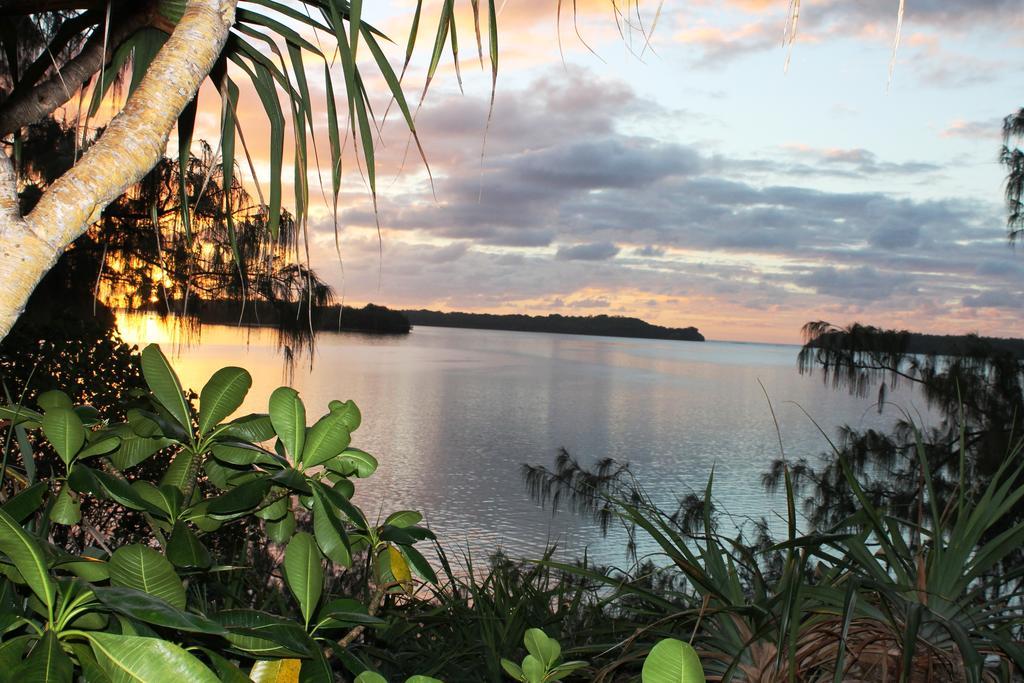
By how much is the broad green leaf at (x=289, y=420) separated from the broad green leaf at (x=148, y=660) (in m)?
0.32

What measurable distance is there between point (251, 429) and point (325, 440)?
13cm

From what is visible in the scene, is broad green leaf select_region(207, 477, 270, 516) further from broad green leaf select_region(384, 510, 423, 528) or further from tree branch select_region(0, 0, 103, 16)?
tree branch select_region(0, 0, 103, 16)

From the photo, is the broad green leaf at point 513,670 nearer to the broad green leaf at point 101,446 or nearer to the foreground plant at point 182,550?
the foreground plant at point 182,550

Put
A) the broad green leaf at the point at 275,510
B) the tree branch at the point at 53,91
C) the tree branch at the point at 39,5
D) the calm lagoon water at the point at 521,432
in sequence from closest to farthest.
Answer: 1. the broad green leaf at the point at 275,510
2. the tree branch at the point at 39,5
3. the tree branch at the point at 53,91
4. the calm lagoon water at the point at 521,432

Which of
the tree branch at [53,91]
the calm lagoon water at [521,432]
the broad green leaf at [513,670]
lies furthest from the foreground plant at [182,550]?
the calm lagoon water at [521,432]

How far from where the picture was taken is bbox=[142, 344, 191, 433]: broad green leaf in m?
0.91

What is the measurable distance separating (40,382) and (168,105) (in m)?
3.21

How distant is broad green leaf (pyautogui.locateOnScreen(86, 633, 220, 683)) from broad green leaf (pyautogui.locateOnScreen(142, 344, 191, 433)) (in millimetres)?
388

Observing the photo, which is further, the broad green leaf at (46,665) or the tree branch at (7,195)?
the tree branch at (7,195)

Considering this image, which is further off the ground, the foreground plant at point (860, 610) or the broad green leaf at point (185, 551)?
the broad green leaf at point (185, 551)

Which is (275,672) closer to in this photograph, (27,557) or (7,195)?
(27,557)

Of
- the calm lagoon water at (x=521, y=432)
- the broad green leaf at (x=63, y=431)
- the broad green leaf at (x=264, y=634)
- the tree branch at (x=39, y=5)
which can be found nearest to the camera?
the broad green leaf at (x=264, y=634)

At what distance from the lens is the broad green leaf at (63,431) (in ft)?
2.85

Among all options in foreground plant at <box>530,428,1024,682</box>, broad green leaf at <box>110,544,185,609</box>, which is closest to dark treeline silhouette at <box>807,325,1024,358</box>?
foreground plant at <box>530,428,1024,682</box>
